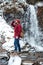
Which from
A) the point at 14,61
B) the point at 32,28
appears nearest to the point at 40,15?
the point at 32,28

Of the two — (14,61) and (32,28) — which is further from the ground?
(14,61)

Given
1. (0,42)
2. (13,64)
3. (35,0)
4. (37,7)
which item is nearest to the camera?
(13,64)

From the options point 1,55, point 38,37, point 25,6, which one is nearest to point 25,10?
point 25,6

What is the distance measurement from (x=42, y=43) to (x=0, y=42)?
2.72 meters

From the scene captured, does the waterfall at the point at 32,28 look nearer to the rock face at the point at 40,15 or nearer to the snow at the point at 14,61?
the rock face at the point at 40,15

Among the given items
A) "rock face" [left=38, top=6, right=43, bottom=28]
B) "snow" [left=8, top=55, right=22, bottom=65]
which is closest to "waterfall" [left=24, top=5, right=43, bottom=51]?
"rock face" [left=38, top=6, right=43, bottom=28]

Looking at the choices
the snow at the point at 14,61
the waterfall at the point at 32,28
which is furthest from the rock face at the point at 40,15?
the snow at the point at 14,61

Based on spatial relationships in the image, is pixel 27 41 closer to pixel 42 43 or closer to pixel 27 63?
pixel 42 43

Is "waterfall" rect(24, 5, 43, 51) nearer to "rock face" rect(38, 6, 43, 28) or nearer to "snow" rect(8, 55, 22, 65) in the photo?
"rock face" rect(38, 6, 43, 28)

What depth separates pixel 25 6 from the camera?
69.2 ft

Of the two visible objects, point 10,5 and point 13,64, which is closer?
point 13,64

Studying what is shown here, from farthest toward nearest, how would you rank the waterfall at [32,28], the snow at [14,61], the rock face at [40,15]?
the rock face at [40,15] < the waterfall at [32,28] < the snow at [14,61]

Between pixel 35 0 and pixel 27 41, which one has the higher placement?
pixel 35 0

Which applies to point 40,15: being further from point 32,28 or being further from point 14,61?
point 14,61
